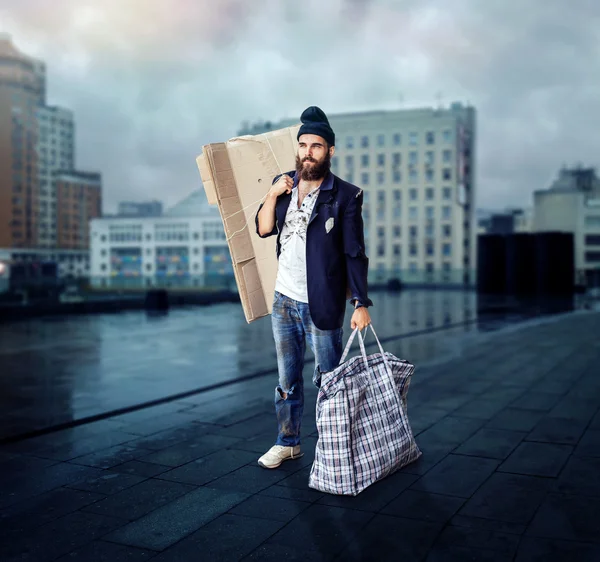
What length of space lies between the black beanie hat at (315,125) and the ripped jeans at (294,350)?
96cm

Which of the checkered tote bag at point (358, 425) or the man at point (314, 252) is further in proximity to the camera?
the man at point (314, 252)

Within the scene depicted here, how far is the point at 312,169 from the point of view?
3635mm

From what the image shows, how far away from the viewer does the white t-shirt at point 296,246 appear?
12.2 feet

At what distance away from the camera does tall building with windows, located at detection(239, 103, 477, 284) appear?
88.1m

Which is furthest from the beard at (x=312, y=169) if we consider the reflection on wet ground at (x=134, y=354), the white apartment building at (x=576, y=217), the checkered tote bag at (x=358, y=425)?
the white apartment building at (x=576, y=217)

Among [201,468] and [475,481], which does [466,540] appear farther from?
[201,468]

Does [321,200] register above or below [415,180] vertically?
below

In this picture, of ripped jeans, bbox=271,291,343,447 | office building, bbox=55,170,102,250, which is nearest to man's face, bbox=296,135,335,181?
ripped jeans, bbox=271,291,343,447

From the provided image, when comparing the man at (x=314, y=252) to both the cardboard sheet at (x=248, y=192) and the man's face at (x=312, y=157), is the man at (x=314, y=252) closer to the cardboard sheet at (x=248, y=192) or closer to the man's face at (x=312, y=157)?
the man's face at (x=312, y=157)

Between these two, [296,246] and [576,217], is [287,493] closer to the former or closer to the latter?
[296,246]

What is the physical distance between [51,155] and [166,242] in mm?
47493

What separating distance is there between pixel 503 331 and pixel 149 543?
10.9 meters

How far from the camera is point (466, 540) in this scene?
2.88 meters

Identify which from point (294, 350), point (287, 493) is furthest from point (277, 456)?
point (294, 350)
